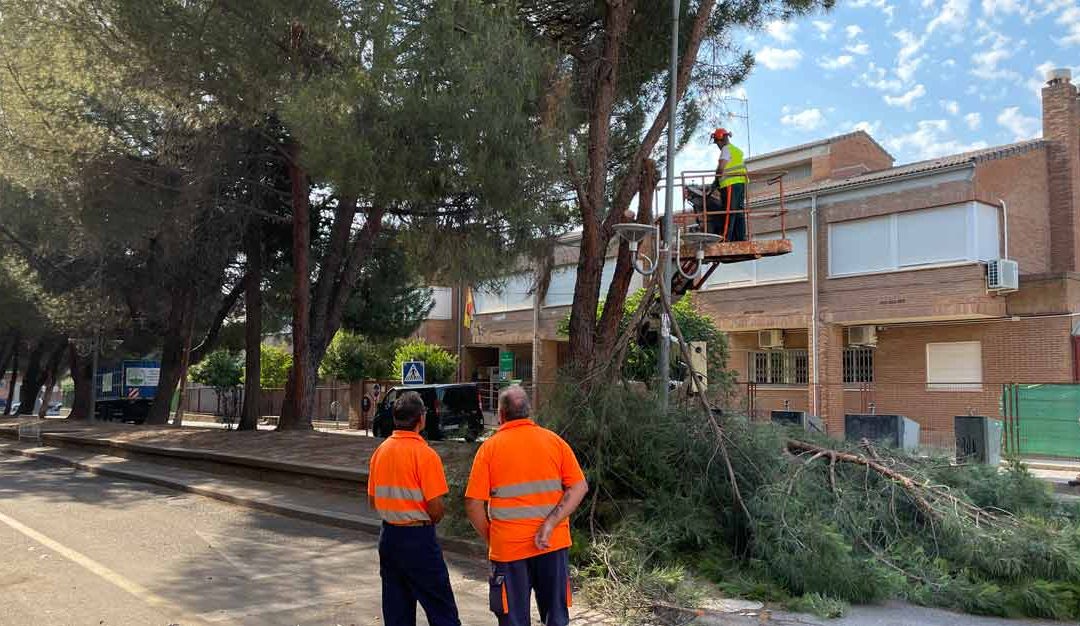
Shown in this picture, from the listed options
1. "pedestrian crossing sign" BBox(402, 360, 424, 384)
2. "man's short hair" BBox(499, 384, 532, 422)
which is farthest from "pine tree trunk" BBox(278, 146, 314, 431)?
"man's short hair" BBox(499, 384, 532, 422)

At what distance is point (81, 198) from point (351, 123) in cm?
836

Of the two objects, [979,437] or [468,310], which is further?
[468,310]

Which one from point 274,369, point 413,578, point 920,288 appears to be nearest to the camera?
point 413,578

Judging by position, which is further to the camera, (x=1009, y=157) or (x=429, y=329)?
(x=429, y=329)

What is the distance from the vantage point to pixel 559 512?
14.6 feet

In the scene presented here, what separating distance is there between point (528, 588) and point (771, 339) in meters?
23.6

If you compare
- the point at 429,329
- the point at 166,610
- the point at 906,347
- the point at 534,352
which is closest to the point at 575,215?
the point at 166,610

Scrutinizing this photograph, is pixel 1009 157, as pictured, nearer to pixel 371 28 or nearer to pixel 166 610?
pixel 371 28

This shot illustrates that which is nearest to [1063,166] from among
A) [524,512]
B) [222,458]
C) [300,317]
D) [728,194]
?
[728,194]

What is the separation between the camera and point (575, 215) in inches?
532

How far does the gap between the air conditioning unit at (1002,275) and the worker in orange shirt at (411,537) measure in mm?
20889

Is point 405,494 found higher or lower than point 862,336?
lower

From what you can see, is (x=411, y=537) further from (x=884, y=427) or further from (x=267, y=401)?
(x=267, y=401)

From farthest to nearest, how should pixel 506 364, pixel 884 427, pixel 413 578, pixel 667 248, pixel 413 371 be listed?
pixel 506 364
pixel 413 371
pixel 884 427
pixel 667 248
pixel 413 578
